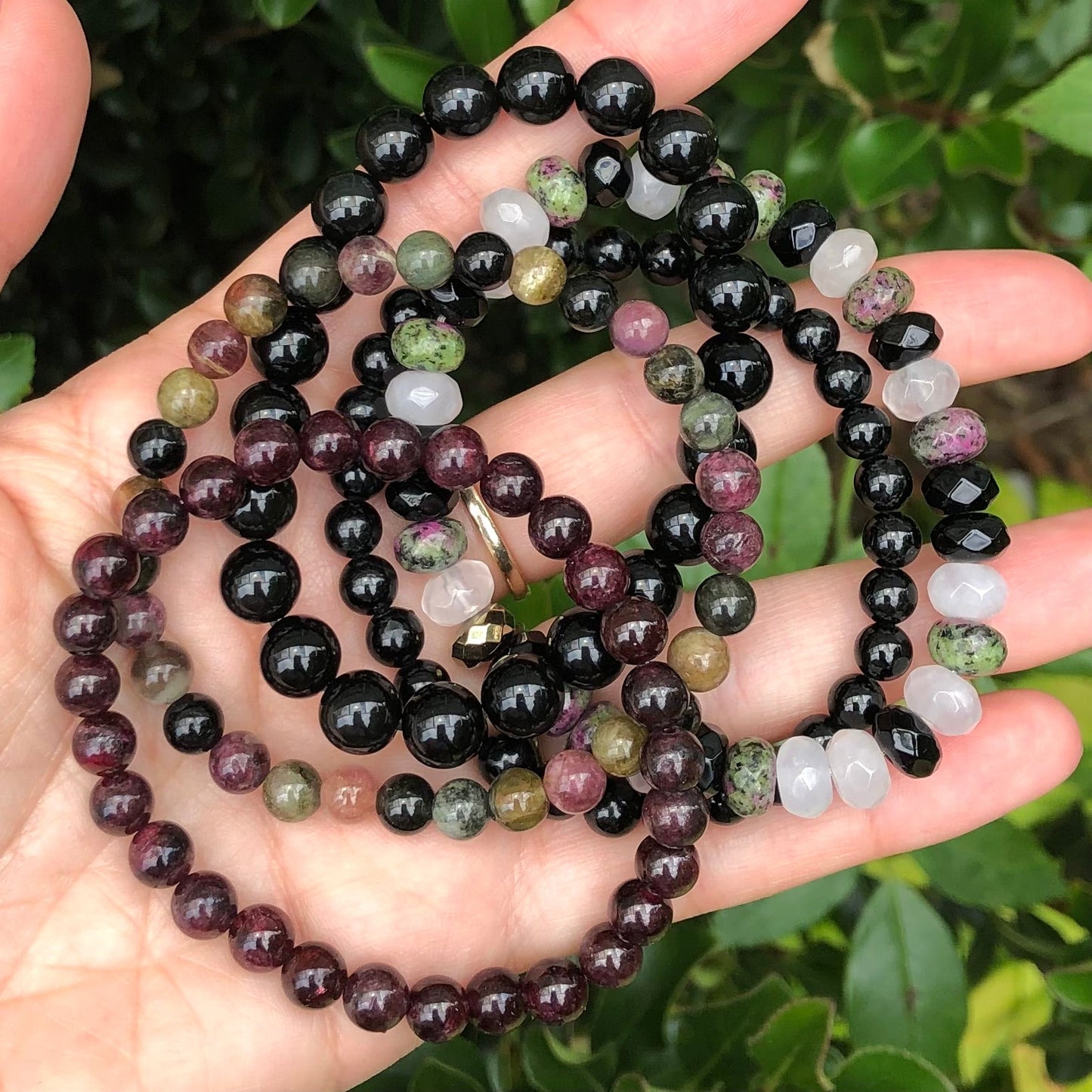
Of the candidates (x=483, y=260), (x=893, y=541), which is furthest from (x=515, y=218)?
(x=893, y=541)

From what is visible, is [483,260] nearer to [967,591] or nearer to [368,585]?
[368,585]

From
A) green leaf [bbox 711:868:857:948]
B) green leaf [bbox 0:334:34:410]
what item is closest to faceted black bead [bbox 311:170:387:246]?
green leaf [bbox 0:334:34:410]

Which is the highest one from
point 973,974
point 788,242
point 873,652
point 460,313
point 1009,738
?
point 460,313

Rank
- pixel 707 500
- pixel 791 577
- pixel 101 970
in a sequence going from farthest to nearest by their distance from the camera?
pixel 791 577 → pixel 707 500 → pixel 101 970


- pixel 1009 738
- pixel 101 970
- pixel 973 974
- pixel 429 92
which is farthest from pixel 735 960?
pixel 429 92

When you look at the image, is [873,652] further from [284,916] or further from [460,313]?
[284,916]

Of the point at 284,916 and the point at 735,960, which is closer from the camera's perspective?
the point at 284,916
